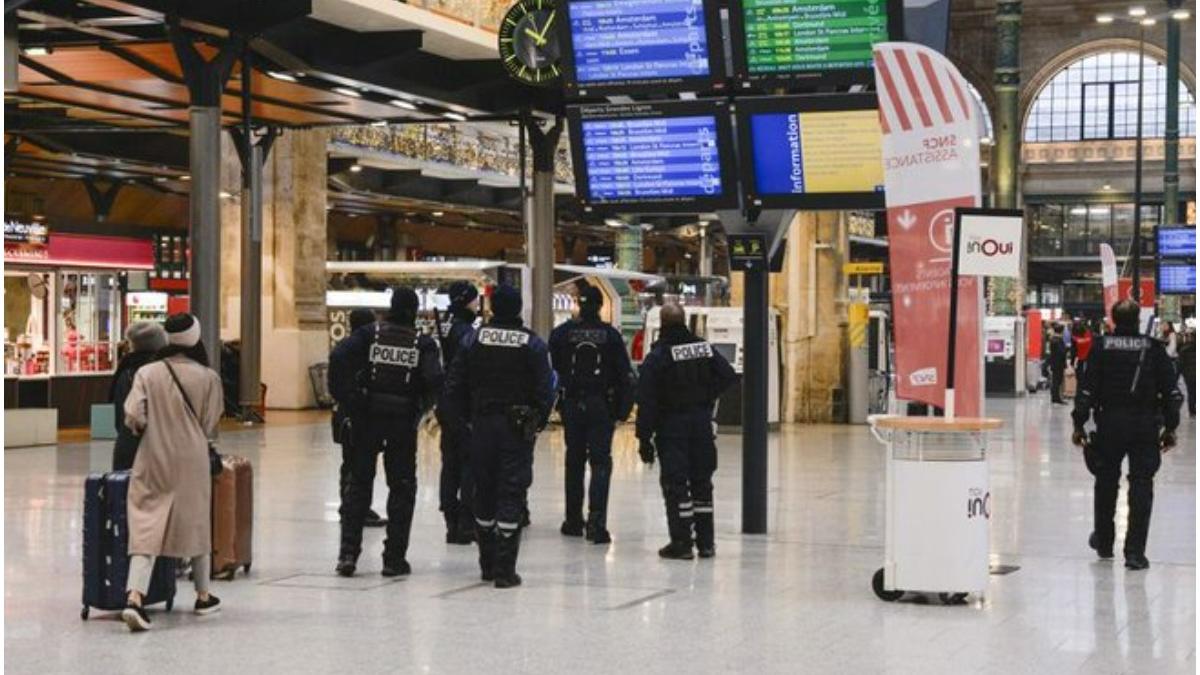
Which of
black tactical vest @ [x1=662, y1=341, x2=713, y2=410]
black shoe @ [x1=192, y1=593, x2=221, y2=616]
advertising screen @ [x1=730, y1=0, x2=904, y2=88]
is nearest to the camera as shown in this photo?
black shoe @ [x1=192, y1=593, x2=221, y2=616]

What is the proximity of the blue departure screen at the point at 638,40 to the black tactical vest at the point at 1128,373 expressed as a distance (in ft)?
11.6

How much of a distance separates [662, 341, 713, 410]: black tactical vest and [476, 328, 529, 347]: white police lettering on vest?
161 centimetres

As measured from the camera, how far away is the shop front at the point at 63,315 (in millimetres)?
26891

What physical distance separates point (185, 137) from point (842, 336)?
40.5ft

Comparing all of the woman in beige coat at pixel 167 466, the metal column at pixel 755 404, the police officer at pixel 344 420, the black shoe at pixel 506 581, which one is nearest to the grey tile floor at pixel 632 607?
the black shoe at pixel 506 581

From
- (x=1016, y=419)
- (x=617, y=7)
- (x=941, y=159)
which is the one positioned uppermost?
(x=617, y=7)

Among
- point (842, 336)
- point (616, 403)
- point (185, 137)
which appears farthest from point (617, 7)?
point (185, 137)

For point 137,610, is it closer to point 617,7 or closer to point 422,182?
point 617,7

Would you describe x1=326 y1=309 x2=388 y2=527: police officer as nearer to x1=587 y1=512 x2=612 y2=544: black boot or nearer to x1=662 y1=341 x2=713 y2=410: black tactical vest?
x1=662 y1=341 x2=713 y2=410: black tactical vest

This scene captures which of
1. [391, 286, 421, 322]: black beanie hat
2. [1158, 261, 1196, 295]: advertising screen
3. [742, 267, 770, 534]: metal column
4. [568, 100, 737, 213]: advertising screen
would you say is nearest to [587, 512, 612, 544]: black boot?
[742, 267, 770, 534]: metal column

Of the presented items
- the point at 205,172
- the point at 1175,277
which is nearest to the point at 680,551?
the point at 205,172

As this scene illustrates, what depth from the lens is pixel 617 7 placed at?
1455 centimetres

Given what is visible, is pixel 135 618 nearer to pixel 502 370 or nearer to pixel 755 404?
pixel 502 370

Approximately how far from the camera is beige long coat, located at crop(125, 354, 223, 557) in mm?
9953
